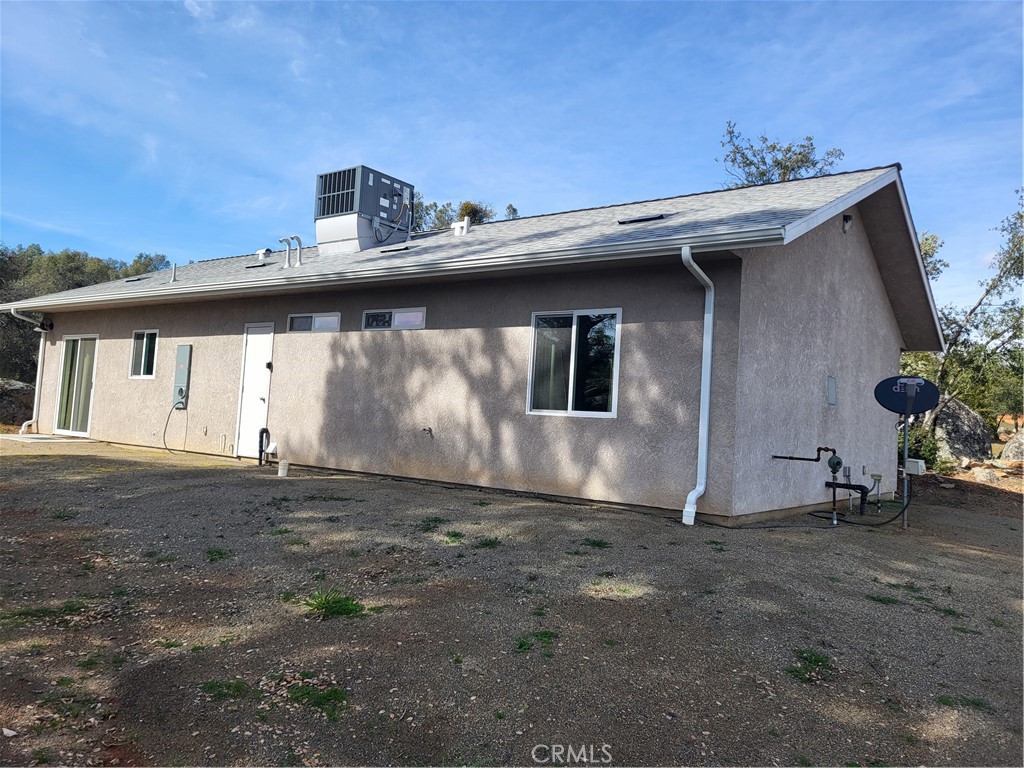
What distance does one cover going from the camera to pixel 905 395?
26.7 feet

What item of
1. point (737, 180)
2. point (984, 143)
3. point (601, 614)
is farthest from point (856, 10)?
point (737, 180)

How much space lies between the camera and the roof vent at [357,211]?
40.8ft

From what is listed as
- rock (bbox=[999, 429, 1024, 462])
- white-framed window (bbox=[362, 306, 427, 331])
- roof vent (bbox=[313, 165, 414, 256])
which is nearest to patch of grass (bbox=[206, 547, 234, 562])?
white-framed window (bbox=[362, 306, 427, 331])

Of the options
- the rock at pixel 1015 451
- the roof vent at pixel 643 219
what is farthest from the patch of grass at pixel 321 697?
the rock at pixel 1015 451

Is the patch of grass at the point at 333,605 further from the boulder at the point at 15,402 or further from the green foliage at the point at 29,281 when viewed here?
the green foliage at the point at 29,281

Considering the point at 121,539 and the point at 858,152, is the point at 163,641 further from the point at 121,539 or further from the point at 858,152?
the point at 858,152

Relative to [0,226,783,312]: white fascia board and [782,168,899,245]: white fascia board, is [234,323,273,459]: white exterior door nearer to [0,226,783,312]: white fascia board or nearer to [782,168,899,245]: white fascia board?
[0,226,783,312]: white fascia board

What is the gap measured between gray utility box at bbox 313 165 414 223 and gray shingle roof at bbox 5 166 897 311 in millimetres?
891

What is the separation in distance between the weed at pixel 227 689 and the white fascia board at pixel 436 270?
5286 millimetres

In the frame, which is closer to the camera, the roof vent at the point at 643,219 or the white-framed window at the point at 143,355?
the roof vent at the point at 643,219

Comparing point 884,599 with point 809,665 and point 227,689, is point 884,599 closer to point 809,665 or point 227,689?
point 809,665

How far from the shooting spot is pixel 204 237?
26.2 metres

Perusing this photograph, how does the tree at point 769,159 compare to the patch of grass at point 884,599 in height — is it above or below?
above

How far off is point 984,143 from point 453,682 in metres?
15.4
